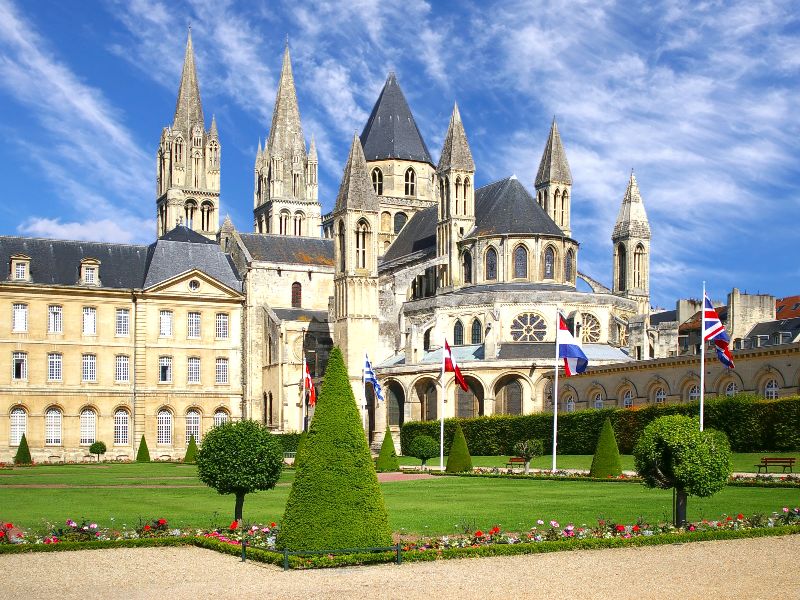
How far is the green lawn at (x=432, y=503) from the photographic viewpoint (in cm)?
2302

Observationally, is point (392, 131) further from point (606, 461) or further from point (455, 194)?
point (606, 461)

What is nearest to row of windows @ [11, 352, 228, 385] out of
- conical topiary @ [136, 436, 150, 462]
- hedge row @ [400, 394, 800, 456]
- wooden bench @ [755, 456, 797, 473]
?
conical topiary @ [136, 436, 150, 462]

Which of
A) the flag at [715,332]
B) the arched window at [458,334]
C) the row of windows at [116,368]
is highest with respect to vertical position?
the arched window at [458,334]

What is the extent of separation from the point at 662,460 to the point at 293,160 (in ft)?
263

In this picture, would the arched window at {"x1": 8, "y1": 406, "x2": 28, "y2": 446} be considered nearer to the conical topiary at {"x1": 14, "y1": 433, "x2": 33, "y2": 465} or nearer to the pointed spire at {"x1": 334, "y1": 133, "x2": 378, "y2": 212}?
the conical topiary at {"x1": 14, "y1": 433, "x2": 33, "y2": 465}

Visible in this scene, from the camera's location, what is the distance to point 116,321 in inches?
2566

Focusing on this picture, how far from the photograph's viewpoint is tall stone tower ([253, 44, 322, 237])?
322 ft

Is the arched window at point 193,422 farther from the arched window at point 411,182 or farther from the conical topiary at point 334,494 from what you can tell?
the conical topiary at point 334,494

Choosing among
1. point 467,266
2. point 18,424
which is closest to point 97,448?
point 18,424

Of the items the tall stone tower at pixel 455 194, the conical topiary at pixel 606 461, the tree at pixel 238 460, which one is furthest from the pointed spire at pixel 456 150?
the tree at pixel 238 460

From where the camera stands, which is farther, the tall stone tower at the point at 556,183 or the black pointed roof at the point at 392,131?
the black pointed roof at the point at 392,131

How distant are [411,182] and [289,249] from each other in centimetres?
1582

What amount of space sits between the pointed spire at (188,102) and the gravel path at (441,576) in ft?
270

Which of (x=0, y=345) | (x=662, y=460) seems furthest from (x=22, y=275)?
(x=662, y=460)
